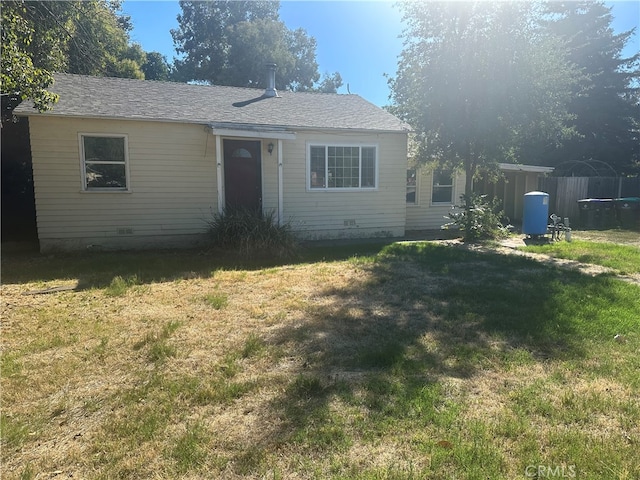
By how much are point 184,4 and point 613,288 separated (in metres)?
37.7

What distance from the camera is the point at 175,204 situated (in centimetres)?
1003

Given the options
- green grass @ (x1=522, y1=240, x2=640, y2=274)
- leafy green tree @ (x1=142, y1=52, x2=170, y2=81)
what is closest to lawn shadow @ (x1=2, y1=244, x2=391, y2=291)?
green grass @ (x1=522, y1=240, x2=640, y2=274)

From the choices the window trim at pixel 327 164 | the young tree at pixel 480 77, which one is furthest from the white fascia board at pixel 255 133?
the young tree at pixel 480 77

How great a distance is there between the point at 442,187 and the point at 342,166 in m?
4.37

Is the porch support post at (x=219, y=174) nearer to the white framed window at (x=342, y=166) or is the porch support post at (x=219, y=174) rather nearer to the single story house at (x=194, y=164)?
the single story house at (x=194, y=164)

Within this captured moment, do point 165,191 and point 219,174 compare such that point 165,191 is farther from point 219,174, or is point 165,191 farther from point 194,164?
point 219,174

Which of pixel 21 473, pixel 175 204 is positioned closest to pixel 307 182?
pixel 175 204

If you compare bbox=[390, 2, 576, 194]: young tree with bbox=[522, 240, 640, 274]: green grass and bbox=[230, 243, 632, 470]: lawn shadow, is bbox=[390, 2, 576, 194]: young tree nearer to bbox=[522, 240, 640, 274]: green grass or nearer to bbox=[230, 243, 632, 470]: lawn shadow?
bbox=[522, 240, 640, 274]: green grass

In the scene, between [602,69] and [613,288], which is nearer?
[613,288]

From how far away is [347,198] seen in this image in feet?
37.4

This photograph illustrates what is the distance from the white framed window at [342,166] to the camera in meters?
11.1

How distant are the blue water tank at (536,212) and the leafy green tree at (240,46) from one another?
2326 centimetres

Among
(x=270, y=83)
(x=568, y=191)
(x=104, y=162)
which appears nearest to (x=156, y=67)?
(x=270, y=83)

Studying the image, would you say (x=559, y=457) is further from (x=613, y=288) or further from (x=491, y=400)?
(x=613, y=288)
